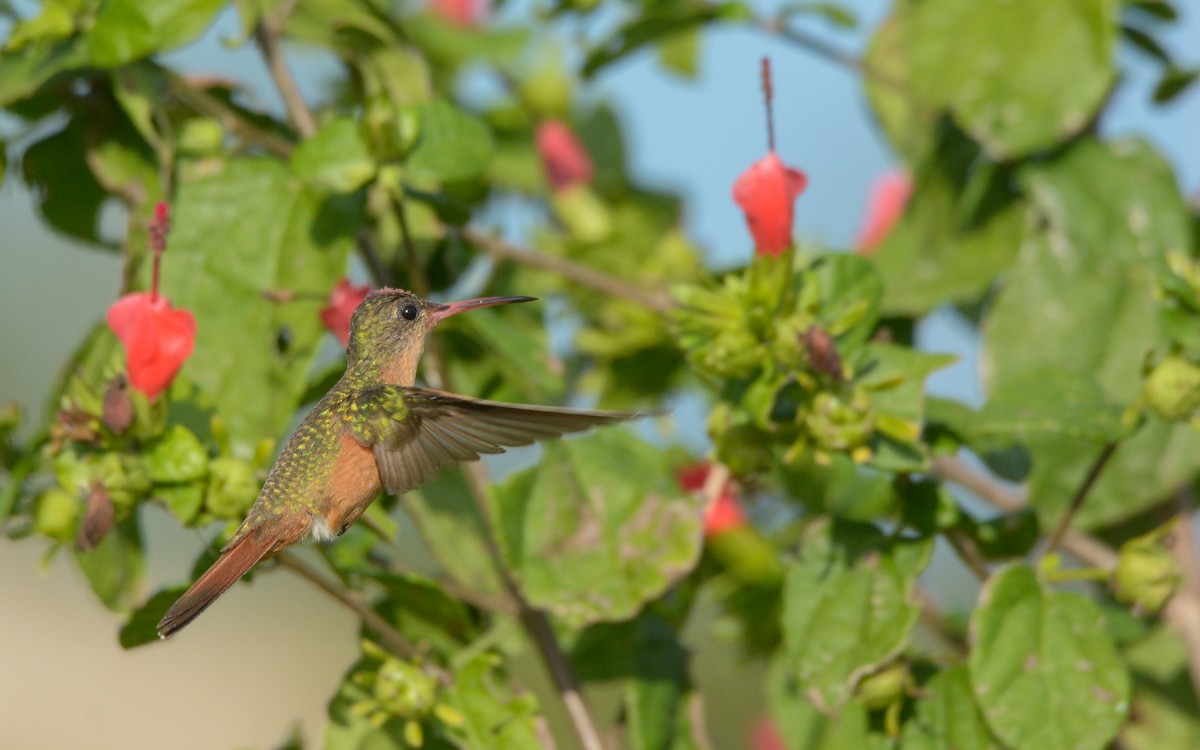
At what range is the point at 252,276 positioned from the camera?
72.3 inches

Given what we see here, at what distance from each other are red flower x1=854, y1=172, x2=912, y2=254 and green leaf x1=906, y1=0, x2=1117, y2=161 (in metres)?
0.37

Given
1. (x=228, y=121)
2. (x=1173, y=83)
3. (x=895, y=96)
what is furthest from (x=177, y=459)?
(x=1173, y=83)

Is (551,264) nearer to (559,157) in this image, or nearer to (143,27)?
(559,157)

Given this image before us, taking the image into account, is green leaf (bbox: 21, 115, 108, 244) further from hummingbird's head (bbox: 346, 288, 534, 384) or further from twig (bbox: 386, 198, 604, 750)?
hummingbird's head (bbox: 346, 288, 534, 384)

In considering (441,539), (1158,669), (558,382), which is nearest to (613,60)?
(558,382)

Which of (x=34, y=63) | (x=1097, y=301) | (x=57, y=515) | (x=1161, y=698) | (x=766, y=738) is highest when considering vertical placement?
(x=34, y=63)

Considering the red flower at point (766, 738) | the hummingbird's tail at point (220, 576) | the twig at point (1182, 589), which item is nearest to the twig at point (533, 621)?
the hummingbird's tail at point (220, 576)

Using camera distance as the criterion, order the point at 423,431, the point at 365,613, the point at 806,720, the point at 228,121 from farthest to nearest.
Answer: the point at 806,720
the point at 228,121
the point at 365,613
the point at 423,431

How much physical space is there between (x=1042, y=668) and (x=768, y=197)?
643 mm

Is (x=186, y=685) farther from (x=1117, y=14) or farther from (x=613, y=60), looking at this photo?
(x=1117, y=14)

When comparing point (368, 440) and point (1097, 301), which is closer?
point (368, 440)

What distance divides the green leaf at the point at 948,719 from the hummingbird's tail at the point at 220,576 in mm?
808

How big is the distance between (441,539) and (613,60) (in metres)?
0.91

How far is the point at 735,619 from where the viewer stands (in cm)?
212
